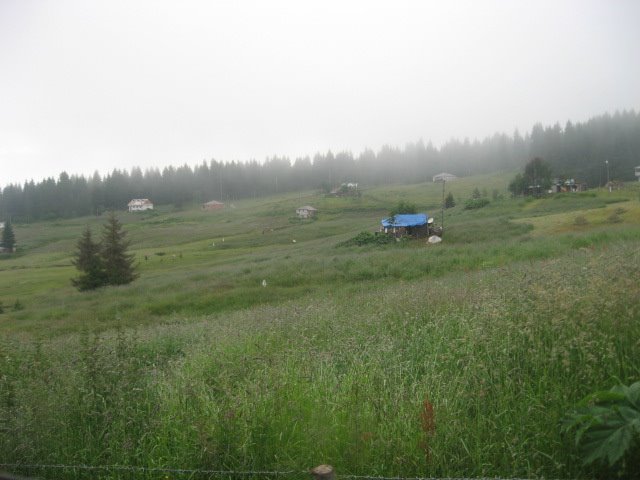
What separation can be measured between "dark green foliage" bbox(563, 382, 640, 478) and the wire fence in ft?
4.16

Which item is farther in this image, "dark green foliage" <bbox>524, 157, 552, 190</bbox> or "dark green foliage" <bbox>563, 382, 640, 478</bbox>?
"dark green foliage" <bbox>524, 157, 552, 190</bbox>

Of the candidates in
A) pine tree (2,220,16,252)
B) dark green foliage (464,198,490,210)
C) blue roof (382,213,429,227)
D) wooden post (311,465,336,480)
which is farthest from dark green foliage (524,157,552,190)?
pine tree (2,220,16,252)

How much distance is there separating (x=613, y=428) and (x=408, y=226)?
158ft

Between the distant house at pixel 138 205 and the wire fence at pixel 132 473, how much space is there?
443 feet

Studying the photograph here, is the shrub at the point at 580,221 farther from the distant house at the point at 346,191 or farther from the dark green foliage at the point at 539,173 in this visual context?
the distant house at the point at 346,191

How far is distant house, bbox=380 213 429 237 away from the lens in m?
49.5

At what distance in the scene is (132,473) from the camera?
3.44m

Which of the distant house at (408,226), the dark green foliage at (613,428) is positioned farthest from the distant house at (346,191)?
the dark green foliage at (613,428)

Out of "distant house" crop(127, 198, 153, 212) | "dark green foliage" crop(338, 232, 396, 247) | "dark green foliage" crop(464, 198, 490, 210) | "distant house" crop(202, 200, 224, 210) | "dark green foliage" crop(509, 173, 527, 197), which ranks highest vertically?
"distant house" crop(127, 198, 153, 212)

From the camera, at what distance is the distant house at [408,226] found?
49.5 meters

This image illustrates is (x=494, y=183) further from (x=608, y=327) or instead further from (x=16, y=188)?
(x=16, y=188)

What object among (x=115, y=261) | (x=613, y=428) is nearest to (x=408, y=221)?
(x=115, y=261)

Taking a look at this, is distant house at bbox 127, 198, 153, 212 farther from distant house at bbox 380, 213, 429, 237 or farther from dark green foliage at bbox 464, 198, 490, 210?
distant house at bbox 380, 213, 429, 237

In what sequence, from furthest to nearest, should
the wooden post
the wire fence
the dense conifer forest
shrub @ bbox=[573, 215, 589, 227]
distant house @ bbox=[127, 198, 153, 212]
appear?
distant house @ bbox=[127, 198, 153, 212] → the dense conifer forest → shrub @ bbox=[573, 215, 589, 227] → the wire fence → the wooden post
